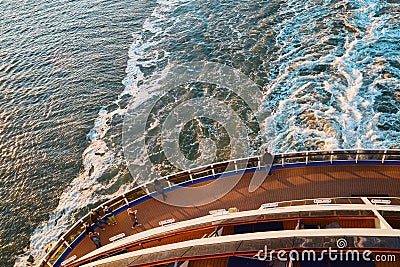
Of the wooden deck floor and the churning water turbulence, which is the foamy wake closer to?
the churning water turbulence

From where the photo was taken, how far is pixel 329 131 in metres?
27.5

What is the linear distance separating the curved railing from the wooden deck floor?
1.17ft

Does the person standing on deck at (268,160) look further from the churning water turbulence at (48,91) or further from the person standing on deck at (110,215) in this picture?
the churning water turbulence at (48,91)

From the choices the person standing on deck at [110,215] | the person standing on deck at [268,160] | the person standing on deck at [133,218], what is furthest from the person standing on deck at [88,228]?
the person standing on deck at [268,160]

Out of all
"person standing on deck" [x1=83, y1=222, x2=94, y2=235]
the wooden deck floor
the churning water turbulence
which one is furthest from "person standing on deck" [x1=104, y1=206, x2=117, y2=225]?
the churning water turbulence

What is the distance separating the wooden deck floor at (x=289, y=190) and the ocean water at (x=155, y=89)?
23.6 ft

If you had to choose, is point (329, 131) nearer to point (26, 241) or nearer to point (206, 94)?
point (206, 94)

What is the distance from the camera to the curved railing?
19266 millimetres

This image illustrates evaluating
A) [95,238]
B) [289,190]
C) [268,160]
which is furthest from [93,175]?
[289,190]

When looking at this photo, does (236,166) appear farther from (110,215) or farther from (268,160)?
(110,215)

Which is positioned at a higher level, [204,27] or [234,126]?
[204,27]

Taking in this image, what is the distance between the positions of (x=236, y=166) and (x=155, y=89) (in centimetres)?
1738

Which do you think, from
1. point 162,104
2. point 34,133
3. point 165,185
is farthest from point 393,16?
point 34,133

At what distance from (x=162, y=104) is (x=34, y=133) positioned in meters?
12.0
